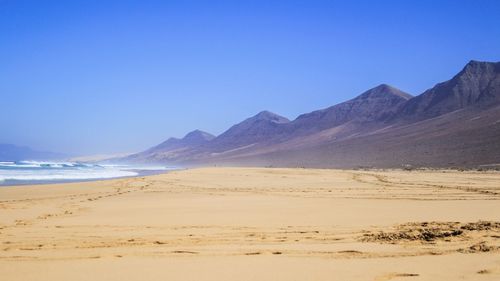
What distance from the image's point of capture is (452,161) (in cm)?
5212

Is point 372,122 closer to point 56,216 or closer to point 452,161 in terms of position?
point 452,161

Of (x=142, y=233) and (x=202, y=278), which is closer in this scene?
(x=202, y=278)

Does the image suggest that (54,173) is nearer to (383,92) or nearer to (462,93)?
(462,93)

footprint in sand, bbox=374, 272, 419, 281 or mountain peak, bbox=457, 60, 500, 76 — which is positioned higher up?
mountain peak, bbox=457, 60, 500, 76

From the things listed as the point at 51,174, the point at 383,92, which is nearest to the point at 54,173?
the point at 51,174

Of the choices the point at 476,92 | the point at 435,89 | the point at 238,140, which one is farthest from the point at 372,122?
the point at 238,140

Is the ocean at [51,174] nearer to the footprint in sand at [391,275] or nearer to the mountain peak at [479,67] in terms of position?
the footprint in sand at [391,275]

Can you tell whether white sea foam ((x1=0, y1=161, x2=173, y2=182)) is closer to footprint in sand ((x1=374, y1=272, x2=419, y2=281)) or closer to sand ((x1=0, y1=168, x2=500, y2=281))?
sand ((x1=0, y1=168, x2=500, y2=281))

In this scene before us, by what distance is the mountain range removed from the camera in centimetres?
6042

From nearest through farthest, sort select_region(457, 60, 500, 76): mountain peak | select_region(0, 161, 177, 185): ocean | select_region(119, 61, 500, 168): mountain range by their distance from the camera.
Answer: select_region(0, 161, 177, 185): ocean, select_region(119, 61, 500, 168): mountain range, select_region(457, 60, 500, 76): mountain peak

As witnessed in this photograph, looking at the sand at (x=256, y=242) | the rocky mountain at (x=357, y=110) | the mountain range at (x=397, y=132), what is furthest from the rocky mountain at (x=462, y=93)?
the sand at (x=256, y=242)

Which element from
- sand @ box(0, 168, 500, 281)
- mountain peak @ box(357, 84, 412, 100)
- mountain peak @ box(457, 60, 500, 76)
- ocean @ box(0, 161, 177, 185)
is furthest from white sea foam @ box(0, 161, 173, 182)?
mountain peak @ box(357, 84, 412, 100)

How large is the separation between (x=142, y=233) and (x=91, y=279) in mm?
3727

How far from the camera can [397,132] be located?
94250 mm
